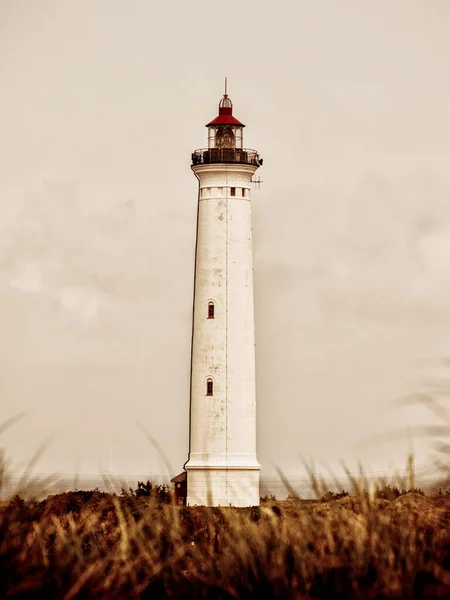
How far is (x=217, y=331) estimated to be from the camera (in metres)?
40.7

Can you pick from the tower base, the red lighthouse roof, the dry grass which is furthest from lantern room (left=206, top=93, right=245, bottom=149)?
the dry grass

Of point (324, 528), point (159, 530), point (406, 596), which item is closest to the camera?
point (406, 596)

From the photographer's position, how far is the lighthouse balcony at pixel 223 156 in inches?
1657

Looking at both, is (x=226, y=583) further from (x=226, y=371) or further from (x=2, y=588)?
(x=226, y=371)

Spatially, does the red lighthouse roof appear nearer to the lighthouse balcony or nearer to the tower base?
the lighthouse balcony

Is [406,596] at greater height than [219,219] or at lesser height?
lesser

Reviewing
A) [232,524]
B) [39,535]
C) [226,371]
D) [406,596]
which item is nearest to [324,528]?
[232,524]

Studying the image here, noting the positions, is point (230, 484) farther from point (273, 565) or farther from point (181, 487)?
point (273, 565)

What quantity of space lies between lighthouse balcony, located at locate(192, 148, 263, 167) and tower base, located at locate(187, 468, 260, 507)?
29.8 ft

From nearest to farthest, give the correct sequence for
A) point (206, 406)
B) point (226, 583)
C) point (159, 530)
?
1. point (226, 583)
2. point (159, 530)
3. point (206, 406)

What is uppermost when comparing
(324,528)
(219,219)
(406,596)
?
(219,219)

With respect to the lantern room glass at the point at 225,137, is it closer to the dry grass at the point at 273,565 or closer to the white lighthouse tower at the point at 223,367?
the white lighthouse tower at the point at 223,367

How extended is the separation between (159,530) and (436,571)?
3441 millimetres

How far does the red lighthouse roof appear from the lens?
4306cm
